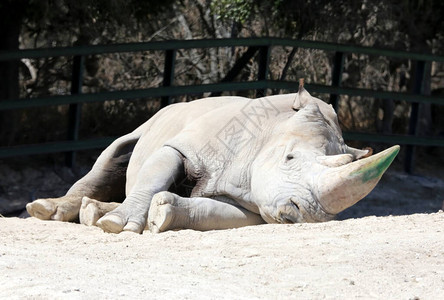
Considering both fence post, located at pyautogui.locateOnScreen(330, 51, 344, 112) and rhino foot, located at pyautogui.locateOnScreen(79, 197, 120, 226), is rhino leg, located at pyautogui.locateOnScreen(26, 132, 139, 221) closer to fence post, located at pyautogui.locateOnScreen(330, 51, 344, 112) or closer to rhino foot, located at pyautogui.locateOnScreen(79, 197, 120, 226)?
rhino foot, located at pyautogui.locateOnScreen(79, 197, 120, 226)

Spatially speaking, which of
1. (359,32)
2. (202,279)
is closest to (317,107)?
(202,279)

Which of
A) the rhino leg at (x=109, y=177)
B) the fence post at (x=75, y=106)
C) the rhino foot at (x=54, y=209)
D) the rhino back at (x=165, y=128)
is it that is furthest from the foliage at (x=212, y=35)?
the rhino foot at (x=54, y=209)

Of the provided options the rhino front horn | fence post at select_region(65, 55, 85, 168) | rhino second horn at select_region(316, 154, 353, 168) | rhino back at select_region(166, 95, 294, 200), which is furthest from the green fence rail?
the rhino front horn

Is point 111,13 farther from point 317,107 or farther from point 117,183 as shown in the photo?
point 317,107

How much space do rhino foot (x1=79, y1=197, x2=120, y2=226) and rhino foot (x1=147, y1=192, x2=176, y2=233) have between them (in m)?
0.75

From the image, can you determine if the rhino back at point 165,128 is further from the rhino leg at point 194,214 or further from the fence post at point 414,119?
the fence post at point 414,119

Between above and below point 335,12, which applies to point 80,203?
below

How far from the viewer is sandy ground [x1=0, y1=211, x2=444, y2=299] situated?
477 cm

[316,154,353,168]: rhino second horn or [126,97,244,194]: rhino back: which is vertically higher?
[316,154,353,168]: rhino second horn

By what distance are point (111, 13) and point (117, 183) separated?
2.86m

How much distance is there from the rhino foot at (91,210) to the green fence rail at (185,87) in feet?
6.97

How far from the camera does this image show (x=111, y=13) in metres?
10.8

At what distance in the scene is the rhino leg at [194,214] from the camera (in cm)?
682

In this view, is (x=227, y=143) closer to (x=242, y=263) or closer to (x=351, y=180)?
(x=351, y=180)
